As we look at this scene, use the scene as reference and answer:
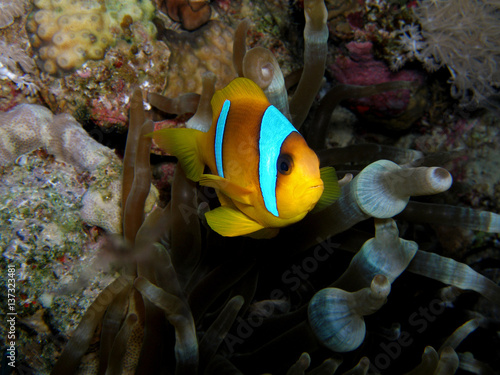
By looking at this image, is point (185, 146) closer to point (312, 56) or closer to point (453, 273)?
point (312, 56)

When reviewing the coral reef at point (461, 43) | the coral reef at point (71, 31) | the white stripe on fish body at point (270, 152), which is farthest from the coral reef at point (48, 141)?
the coral reef at point (461, 43)

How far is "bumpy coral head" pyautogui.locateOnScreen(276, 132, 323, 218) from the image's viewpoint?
2.98 ft

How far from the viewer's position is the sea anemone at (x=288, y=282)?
1078mm

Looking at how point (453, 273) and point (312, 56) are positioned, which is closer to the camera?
point (453, 273)

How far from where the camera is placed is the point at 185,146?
52.5 inches

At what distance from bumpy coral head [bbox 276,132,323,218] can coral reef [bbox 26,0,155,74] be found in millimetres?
1294

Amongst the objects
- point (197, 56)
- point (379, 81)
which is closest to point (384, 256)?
point (197, 56)

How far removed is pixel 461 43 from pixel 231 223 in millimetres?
2023

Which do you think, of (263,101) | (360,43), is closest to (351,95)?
(360,43)

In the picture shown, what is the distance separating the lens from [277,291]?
1.58m

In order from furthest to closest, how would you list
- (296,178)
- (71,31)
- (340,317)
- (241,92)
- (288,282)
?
(71,31)
(288,282)
(241,92)
(340,317)
(296,178)

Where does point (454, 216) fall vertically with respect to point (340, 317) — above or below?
above

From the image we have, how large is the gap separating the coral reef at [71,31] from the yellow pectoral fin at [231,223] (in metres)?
1.17

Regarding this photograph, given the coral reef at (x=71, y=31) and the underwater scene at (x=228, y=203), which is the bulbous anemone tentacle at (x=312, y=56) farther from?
the coral reef at (x=71, y=31)
